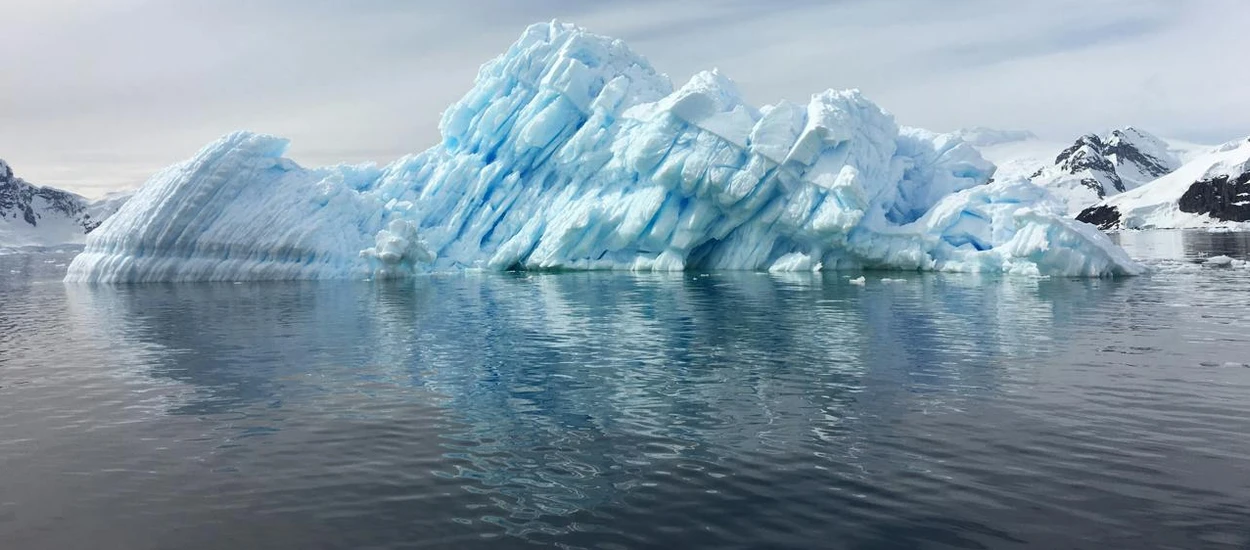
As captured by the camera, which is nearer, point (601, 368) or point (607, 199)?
point (601, 368)

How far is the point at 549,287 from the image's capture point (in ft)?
115

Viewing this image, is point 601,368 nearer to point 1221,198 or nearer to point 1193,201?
point 1221,198

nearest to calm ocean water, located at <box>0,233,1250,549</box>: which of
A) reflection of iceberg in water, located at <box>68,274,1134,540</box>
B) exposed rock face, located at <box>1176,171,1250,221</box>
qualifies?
reflection of iceberg in water, located at <box>68,274,1134,540</box>

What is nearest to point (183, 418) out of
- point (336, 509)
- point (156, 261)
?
point (336, 509)

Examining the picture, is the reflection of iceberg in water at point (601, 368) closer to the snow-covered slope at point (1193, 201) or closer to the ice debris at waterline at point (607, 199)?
the ice debris at waterline at point (607, 199)

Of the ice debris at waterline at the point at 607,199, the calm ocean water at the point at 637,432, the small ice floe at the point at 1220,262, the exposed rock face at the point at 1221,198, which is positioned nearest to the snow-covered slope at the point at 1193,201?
the exposed rock face at the point at 1221,198

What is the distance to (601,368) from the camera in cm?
1603

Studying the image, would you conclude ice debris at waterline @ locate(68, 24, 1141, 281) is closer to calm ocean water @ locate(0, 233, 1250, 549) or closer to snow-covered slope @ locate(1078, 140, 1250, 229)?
calm ocean water @ locate(0, 233, 1250, 549)

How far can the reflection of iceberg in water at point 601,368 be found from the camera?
10086 mm

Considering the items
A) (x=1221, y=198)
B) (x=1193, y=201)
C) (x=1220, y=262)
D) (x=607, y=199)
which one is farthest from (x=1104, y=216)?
(x=607, y=199)

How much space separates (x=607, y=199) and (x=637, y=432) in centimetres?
3331

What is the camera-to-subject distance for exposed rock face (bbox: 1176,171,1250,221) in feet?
452

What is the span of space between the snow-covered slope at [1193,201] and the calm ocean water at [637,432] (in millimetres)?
136344

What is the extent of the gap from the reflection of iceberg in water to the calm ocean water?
0.25 feet
